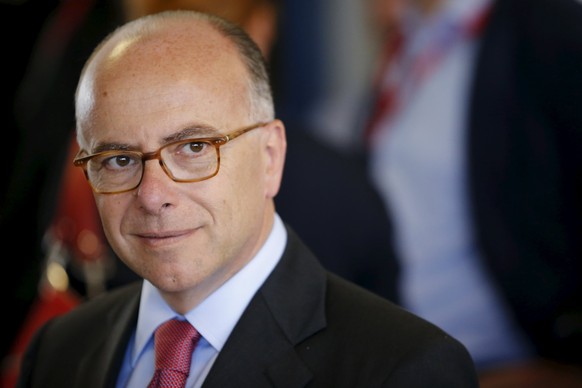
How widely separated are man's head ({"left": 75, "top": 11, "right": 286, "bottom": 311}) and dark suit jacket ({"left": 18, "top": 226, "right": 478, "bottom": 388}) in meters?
0.12

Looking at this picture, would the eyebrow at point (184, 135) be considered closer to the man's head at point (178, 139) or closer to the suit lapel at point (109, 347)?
the man's head at point (178, 139)

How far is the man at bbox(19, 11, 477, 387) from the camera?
2.22 m

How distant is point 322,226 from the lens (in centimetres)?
387

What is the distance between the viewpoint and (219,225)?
228cm

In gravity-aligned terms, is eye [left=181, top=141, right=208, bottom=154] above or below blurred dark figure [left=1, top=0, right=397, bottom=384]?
above

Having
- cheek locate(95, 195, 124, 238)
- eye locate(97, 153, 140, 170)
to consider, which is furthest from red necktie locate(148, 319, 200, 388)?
eye locate(97, 153, 140, 170)

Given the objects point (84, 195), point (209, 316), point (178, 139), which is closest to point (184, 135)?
point (178, 139)

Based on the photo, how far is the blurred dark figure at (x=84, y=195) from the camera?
388 centimetres

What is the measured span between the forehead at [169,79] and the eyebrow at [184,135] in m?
0.02

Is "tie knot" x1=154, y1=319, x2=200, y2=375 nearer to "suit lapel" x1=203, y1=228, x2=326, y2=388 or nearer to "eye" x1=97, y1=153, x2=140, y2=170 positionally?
"suit lapel" x1=203, y1=228, x2=326, y2=388

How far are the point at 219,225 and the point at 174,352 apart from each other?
28 centimetres

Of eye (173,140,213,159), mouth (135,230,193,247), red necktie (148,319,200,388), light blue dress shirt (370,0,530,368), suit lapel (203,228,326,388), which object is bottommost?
light blue dress shirt (370,0,530,368)

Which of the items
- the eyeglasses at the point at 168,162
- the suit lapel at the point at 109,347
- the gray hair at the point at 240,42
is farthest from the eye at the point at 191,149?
the suit lapel at the point at 109,347

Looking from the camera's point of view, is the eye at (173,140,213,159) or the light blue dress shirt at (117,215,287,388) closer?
the eye at (173,140,213,159)
